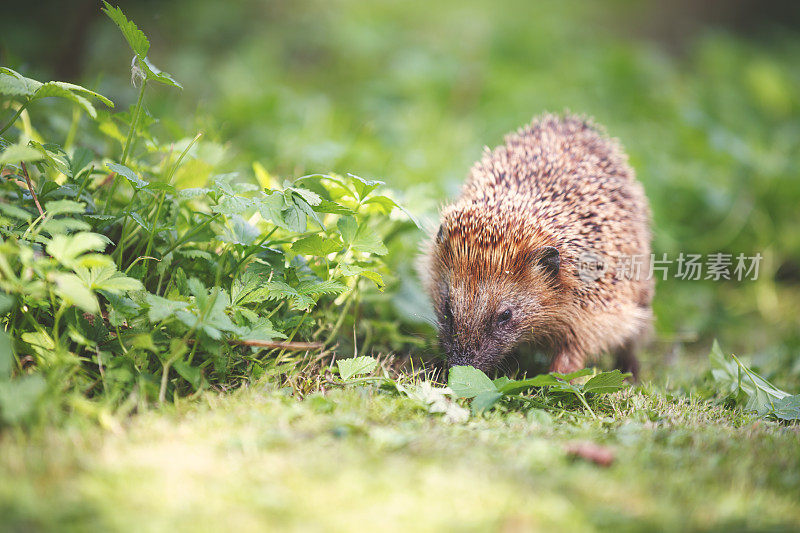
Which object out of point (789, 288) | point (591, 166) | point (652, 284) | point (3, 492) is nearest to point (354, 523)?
point (3, 492)

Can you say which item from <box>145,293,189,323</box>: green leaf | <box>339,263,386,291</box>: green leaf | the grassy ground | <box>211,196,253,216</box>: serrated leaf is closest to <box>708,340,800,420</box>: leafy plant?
the grassy ground

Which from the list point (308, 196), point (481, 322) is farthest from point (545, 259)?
point (308, 196)

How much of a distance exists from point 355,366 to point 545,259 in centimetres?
148

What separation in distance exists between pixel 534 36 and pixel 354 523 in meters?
9.67

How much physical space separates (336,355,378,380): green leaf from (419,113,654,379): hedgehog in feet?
2.04

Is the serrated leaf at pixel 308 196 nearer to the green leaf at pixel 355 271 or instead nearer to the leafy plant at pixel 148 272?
the leafy plant at pixel 148 272

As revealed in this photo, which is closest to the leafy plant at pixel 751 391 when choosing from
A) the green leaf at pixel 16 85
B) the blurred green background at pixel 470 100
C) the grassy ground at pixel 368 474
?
the grassy ground at pixel 368 474

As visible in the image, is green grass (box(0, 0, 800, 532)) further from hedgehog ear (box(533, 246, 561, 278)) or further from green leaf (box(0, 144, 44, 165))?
hedgehog ear (box(533, 246, 561, 278))

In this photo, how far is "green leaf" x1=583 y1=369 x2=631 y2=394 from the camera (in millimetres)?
3082

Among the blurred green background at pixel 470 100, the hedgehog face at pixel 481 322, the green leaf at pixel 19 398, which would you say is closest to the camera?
the green leaf at pixel 19 398

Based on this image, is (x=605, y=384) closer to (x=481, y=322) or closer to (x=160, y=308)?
(x=481, y=322)

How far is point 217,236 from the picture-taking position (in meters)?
3.11

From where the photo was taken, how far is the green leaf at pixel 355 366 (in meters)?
3.04

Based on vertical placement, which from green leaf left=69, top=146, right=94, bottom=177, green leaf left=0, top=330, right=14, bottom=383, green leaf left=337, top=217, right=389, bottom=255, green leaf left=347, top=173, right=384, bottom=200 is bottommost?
green leaf left=0, top=330, right=14, bottom=383
